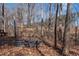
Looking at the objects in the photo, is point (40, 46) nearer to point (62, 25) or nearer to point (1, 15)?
point (62, 25)

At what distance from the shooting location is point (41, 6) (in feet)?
6.13

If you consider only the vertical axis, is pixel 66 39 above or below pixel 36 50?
above

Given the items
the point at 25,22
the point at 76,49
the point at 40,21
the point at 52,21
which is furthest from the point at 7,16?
the point at 76,49

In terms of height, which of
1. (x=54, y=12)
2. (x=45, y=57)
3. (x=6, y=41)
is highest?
(x=54, y=12)

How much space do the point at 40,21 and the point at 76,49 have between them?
444 mm

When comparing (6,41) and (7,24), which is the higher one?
(7,24)

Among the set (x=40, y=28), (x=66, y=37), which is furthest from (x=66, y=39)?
(x=40, y=28)

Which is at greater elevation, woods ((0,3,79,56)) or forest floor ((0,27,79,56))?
woods ((0,3,79,56))

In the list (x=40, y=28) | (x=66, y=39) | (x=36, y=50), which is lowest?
(x=36, y=50)

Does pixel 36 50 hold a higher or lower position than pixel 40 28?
→ lower

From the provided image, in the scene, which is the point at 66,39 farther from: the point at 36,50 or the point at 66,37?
the point at 36,50

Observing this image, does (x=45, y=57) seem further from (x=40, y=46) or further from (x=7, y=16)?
(x=7, y=16)

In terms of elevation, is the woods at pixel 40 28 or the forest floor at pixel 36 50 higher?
the woods at pixel 40 28

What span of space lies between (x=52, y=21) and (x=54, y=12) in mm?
90
